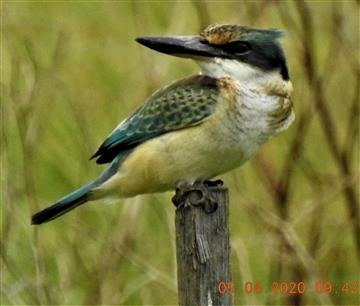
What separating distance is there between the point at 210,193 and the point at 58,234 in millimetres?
2868

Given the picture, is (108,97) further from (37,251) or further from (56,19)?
(37,251)

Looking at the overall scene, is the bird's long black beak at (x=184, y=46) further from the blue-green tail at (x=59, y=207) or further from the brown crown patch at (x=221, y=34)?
the blue-green tail at (x=59, y=207)

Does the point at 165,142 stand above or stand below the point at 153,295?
above

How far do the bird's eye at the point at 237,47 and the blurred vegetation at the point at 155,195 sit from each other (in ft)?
3.72

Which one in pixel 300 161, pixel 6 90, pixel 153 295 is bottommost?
pixel 153 295

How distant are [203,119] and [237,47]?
31 centimetres

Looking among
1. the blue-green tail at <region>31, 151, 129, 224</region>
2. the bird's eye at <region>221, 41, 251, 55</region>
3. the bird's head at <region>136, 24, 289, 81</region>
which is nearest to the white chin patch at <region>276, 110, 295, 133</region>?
the bird's head at <region>136, 24, 289, 81</region>

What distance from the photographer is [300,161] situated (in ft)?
23.9

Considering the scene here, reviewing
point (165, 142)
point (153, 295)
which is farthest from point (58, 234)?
point (165, 142)

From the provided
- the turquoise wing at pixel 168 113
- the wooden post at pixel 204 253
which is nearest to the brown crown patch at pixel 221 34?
the turquoise wing at pixel 168 113

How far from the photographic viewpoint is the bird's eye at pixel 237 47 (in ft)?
16.6

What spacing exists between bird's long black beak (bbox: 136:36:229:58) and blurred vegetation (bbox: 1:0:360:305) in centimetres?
97

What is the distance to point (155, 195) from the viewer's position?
7094mm

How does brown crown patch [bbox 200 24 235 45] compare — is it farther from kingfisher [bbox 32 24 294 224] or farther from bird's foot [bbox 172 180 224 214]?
bird's foot [bbox 172 180 224 214]
